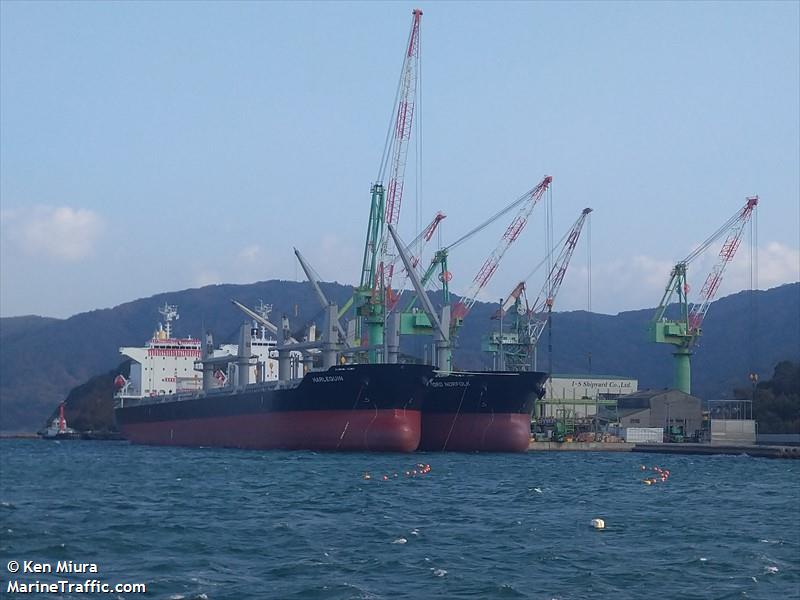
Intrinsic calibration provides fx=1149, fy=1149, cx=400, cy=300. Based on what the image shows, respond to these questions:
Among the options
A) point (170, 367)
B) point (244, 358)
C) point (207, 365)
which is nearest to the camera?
point (244, 358)

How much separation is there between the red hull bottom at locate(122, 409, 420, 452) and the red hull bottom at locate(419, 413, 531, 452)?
3.08 meters

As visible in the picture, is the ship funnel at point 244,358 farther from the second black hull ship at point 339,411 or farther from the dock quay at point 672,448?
the dock quay at point 672,448

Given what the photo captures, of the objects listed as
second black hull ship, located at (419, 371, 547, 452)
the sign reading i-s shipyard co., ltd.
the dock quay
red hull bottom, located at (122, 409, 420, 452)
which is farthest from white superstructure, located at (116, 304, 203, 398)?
the sign reading i-s shipyard co., ltd.

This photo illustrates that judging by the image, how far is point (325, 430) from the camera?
180 ft

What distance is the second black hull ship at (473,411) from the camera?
2271 inches

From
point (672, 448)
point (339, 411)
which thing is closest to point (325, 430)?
point (339, 411)

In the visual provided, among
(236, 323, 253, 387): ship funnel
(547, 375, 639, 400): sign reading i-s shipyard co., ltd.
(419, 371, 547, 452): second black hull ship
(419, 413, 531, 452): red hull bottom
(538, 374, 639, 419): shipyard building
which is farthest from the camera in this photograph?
(547, 375, 639, 400): sign reading i-s shipyard co., ltd.

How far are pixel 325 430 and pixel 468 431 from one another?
304 inches

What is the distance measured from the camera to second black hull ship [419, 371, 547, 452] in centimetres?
5769


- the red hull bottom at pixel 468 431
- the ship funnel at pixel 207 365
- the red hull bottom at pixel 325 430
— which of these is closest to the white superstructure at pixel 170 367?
the ship funnel at pixel 207 365

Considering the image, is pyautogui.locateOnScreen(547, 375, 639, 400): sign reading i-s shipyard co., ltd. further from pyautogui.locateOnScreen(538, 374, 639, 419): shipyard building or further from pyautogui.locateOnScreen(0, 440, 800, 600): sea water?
pyautogui.locateOnScreen(0, 440, 800, 600): sea water

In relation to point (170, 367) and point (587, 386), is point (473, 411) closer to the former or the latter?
point (170, 367)

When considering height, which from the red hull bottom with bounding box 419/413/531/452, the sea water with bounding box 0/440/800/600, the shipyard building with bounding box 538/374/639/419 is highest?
the shipyard building with bounding box 538/374/639/419

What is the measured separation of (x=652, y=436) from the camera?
279ft
